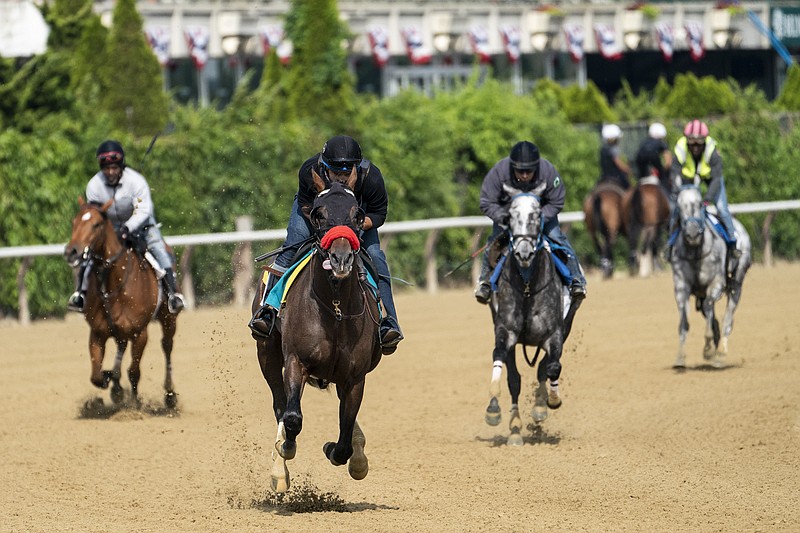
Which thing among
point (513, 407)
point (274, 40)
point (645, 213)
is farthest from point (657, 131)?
point (513, 407)

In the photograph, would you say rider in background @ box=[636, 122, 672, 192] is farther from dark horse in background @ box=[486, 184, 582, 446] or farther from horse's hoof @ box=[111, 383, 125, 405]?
dark horse in background @ box=[486, 184, 582, 446]

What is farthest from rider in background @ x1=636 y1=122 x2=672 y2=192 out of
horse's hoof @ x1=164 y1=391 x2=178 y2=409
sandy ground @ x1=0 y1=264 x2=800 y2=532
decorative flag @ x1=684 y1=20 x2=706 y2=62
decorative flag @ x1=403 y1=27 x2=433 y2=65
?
decorative flag @ x1=684 y1=20 x2=706 y2=62

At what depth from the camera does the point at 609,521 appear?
8.07 m

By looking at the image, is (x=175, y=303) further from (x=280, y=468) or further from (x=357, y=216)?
(x=357, y=216)

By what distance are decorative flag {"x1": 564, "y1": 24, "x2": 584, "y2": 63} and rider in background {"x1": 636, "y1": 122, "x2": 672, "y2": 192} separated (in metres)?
14.4

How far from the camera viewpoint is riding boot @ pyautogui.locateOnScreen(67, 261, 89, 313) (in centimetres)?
1244

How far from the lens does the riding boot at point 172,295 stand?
42.5 ft

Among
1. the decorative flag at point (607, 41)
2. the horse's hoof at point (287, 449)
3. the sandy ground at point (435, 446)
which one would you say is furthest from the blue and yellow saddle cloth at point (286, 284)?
the decorative flag at point (607, 41)

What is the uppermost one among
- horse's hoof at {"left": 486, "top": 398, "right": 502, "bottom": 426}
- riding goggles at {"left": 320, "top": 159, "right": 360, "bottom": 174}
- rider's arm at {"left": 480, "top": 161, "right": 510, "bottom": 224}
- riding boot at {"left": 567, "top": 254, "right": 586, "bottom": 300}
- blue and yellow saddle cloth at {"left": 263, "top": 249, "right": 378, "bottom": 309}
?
riding goggles at {"left": 320, "top": 159, "right": 360, "bottom": 174}

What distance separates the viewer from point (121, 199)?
12.7 metres

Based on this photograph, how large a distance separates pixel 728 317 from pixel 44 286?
29.3ft

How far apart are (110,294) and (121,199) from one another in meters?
0.81

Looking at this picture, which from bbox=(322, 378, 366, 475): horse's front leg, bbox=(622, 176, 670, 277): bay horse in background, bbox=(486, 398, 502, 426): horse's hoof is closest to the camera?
bbox=(322, 378, 366, 475): horse's front leg

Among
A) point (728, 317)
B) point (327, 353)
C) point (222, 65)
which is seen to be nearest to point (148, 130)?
point (222, 65)
